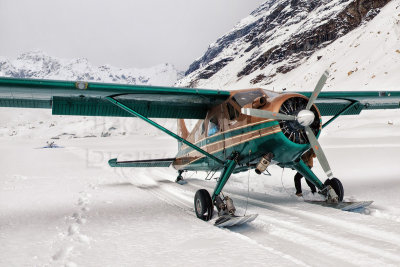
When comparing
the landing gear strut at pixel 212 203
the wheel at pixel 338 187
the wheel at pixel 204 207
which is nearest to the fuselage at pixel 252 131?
the landing gear strut at pixel 212 203

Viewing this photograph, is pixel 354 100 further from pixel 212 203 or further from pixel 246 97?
pixel 212 203

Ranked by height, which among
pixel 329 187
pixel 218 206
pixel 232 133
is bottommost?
pixel 218 206

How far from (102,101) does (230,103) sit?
3606 mm

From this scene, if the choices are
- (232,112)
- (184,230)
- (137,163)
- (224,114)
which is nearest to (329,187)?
(232,112)

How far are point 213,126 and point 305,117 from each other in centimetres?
276

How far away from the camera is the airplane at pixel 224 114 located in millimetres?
5133

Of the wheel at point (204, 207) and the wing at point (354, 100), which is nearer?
the wheel at point (204, 207)

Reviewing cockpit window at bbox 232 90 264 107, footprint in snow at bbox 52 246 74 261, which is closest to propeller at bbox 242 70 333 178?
cockpit window at bbox 232 90 264 107

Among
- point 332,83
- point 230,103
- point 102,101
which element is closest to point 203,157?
point 230,103

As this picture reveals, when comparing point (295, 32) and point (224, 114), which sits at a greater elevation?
point (295, 32)

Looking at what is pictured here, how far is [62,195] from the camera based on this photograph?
7.78 meters

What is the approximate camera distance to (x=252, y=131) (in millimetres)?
5512

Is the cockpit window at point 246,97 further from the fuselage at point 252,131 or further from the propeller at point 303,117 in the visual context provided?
the propeller at point 303,117

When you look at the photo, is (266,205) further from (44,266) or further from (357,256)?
(44,266)
